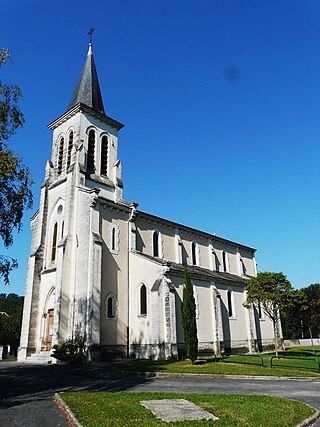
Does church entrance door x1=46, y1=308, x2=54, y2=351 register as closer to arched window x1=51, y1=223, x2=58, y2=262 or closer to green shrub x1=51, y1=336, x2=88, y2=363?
green shrub x1=51, y1=336, x2=88, y2=363

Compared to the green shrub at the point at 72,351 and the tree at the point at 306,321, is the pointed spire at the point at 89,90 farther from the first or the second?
the tree at the point at 306,321

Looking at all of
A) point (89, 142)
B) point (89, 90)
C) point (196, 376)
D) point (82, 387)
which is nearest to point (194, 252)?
point (89, 142)

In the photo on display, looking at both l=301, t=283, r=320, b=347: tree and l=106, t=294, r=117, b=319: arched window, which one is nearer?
l=106, t=294, r=117, b=319: arched window

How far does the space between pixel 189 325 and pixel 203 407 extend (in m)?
12.7

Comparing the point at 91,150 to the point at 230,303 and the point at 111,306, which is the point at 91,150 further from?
the point at 230,303

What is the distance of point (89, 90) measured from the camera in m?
32.9

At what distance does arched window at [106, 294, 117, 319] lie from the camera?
25.4 m

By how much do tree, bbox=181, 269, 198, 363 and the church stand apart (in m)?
2.12

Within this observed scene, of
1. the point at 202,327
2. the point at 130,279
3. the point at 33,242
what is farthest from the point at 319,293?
the point at 33,242

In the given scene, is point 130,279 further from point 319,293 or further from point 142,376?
point 319,293

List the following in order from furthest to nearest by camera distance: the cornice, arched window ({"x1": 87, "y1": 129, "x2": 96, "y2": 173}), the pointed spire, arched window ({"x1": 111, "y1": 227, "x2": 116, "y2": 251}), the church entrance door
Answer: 1. the pointed spire
2. the cornice
3. arched window ({"x1": 87, "y1": 129, "x2": 96, "y2": 173})
4. arched window ({"x1": 111, "y1": 227, "x2": 116, "y2": 251})
5. the church entrance door

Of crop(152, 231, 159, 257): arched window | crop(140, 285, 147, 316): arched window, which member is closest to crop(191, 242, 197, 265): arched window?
crop(152, 231, 159, 257): arched window

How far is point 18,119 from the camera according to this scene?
15047 mm

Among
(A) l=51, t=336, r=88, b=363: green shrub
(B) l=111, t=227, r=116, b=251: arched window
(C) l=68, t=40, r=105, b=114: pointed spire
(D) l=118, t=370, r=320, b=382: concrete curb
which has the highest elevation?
(C) l=68, t=40, r=105, b=114: pointed spire
